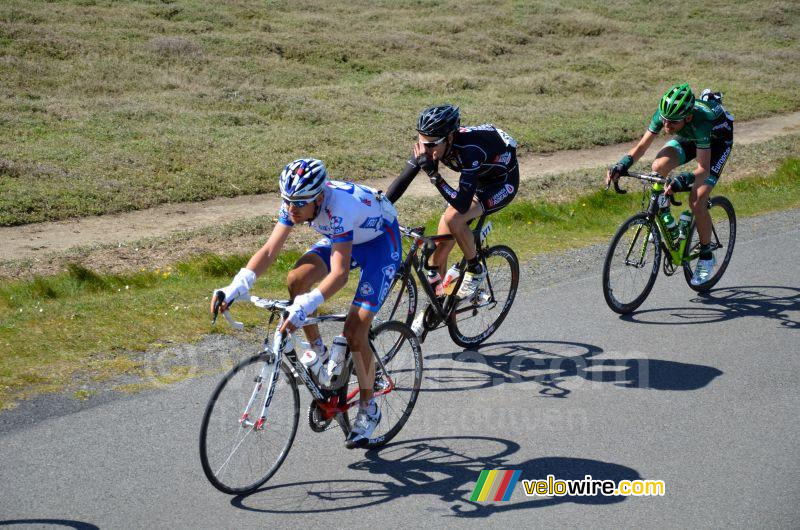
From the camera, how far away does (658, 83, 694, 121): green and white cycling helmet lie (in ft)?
28.8

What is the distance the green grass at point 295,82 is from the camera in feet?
63.3

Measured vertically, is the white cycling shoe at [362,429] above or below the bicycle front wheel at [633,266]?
below

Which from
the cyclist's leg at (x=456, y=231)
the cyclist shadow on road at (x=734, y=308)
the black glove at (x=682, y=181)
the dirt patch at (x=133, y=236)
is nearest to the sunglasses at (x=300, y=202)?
the cyclist's leg at (x=456, y=231)

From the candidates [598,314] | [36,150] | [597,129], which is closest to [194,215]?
[36,150]

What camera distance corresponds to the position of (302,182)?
558cm

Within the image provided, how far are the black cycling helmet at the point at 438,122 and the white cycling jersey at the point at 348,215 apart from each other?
4.20ft

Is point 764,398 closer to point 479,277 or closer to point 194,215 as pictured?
point 479,277

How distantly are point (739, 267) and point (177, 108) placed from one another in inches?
700

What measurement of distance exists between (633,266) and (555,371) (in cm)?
205

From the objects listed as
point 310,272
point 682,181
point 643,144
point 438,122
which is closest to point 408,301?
point 438,122

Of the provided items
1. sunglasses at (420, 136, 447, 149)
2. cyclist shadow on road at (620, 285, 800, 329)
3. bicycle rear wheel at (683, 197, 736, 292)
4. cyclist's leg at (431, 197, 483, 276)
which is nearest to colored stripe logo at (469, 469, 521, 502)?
cyclist's leg at (431, 197, 483, 276)

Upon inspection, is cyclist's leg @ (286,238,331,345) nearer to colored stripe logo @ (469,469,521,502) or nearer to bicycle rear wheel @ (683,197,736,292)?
colored stripe logo @ (469,469,521,502)

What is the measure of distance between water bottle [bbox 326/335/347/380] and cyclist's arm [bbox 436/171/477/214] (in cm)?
196

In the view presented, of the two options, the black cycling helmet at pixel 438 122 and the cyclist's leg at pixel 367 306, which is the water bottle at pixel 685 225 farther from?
the cyclist's leg at pixel 367 306
